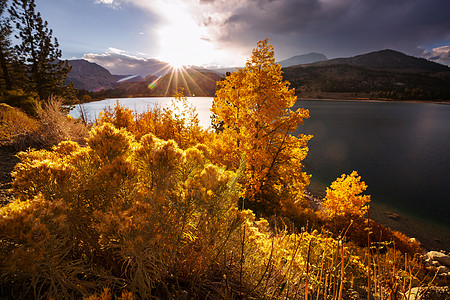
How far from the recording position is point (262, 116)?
7.66 metres

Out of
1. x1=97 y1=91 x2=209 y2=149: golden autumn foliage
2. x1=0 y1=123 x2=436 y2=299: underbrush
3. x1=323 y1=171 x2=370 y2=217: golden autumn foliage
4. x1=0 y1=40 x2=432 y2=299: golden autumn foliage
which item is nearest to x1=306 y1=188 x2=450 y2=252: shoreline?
x1=323 y1=171 x2=370 y2=217: golden autumn foliage

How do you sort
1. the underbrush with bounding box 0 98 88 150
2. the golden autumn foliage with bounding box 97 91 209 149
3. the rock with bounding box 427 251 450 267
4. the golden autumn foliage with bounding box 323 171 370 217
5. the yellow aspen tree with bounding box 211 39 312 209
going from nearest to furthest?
the underbrush with bounding box 0 98 88 150 → the yellow aspen tree with bounding box 211 39 312 209 → the rock with bounding box 427 251 450 267 → the golden autumn foliage with bounding box 323 171 370 217 → the golden autumn foliage with bounding box 97 91 209 149

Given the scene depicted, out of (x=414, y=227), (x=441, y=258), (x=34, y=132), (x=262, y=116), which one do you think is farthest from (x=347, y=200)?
(x=34, y=132)

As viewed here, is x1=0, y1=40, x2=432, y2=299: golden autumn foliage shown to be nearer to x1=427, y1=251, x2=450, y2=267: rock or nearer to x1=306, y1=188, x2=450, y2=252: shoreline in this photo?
x1=427, y1=251, x2=450, y2=267: rock

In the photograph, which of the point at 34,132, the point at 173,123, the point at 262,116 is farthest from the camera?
the point at 173,123

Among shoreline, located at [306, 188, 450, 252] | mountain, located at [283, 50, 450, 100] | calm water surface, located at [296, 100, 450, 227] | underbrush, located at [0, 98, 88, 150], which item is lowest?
shoreline, located at [306, 188, 450, 252]

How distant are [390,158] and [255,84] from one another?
3146 centimetres

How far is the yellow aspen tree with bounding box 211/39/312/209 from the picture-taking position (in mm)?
7677

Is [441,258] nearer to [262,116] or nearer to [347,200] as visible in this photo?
[347,200]

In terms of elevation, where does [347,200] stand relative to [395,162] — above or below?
above

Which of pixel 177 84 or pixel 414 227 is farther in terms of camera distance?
pixel 177 84

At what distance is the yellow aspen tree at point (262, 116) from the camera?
7.68 meters

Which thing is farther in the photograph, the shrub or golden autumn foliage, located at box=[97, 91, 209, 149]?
golden autumn foliage, located at box=[97, 91, 209, 149]

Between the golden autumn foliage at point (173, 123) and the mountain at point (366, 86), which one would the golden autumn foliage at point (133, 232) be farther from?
the mountain at point (366, 86)
